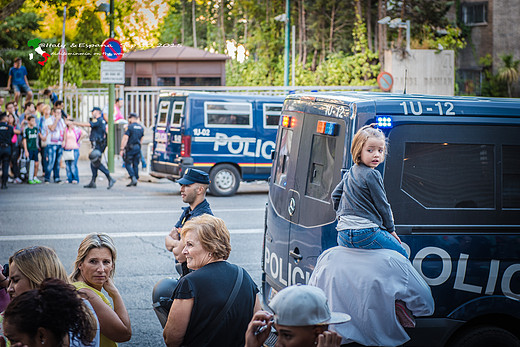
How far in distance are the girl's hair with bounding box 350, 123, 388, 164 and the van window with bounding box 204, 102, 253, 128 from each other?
1336 cm

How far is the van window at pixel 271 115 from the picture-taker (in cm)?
1861

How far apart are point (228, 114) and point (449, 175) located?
43.4ft

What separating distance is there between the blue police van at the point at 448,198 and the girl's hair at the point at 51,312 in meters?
2.49

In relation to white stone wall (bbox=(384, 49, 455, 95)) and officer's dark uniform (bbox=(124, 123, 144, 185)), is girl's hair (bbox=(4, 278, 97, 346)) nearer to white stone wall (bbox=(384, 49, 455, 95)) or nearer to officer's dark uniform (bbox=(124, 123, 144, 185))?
officer's dark uniform (bbox=(124, 123, 144, 185))

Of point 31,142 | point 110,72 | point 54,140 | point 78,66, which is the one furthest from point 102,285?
point 78,66

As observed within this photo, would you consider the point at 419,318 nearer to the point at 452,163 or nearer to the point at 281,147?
the point at 452,163

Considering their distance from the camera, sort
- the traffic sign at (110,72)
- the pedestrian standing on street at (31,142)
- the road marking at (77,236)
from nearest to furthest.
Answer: the road marking at (77,236) < the pedestrian standing on street at (31,142) < the traffic sign at (110,72)

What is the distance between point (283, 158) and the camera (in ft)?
20.9

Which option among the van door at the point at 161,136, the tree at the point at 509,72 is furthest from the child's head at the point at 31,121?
the tree at the point at 509,72

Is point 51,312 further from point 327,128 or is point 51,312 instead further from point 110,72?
point 110,72

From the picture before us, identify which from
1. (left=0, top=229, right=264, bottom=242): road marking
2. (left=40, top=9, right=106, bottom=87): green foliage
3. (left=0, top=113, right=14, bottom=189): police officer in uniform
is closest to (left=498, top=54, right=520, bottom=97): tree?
(left=40, top=9, right=106, bottom=87): green foliage

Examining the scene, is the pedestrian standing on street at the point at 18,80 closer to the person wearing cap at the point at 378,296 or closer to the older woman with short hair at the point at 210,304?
the person wearing cap at the point at 378,296

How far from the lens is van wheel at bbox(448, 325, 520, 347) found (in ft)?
17.6

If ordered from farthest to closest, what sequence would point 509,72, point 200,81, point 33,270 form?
point 509,72
point 200,81
point 33,270
